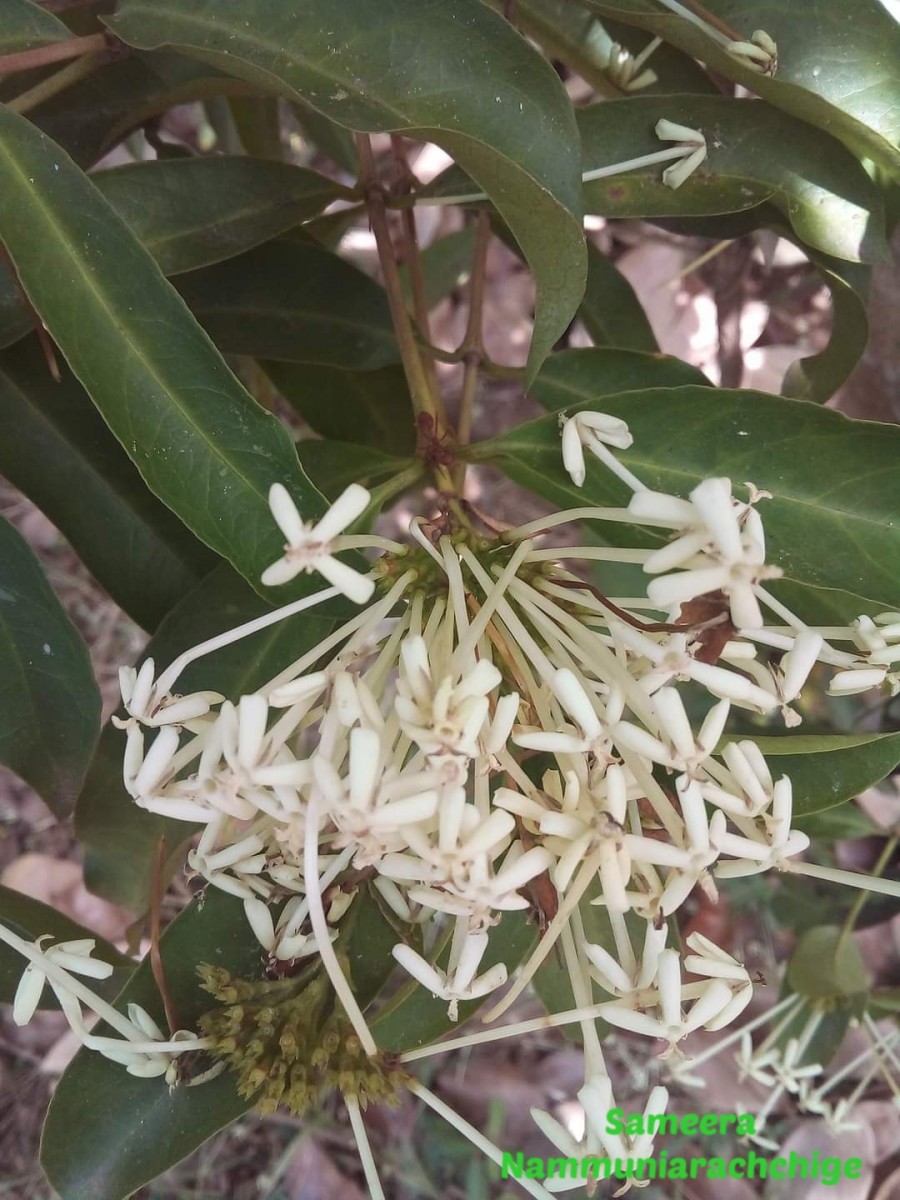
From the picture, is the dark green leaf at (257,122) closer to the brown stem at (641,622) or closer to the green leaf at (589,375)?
the green leaf at (589,375)

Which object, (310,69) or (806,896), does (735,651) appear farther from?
(806,896)

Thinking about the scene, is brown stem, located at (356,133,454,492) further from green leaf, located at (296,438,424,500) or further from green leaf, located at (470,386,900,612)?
green leaf, located at (470,386,900,612)

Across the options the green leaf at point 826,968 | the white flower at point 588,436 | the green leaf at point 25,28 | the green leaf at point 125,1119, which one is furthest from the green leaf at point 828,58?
the green leaf at point 826,968

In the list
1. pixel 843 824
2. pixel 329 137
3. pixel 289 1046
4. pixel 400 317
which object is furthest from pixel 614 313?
pixel 289 1046

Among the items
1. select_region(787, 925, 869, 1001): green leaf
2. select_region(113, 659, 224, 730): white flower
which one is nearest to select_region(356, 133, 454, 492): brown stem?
select_region(113, 659, 224, 730): white flower

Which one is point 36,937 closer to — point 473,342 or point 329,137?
point 473,342

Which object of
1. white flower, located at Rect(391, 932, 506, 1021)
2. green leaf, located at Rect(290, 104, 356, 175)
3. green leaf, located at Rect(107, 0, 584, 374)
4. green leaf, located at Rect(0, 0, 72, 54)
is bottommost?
white flower, located at Rect(391, 932, 506, 1021)

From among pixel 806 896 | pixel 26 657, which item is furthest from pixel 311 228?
pixel 806 896
